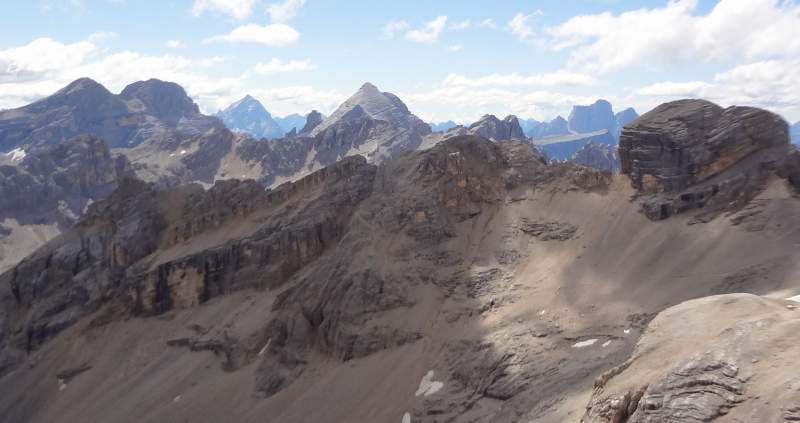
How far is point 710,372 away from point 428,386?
38.1 m

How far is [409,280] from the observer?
6988cm

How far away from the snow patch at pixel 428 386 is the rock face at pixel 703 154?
26.9 metres

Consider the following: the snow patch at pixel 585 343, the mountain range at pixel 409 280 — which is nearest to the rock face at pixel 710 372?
the mountain range at pixel 409 280

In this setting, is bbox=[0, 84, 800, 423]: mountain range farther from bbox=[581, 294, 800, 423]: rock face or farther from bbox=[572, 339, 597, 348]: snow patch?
bbox=[581, 294, 800, 423]: rock face

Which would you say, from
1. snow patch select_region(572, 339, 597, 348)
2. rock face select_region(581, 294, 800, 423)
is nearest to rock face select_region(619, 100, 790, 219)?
snow patch select_region(572, 339, 597, 348)

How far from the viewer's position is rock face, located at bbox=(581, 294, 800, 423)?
19.0m

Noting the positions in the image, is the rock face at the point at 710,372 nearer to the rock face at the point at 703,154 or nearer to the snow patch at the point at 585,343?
the snow patch at the point at 585,343

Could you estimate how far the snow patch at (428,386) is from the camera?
5575 cm

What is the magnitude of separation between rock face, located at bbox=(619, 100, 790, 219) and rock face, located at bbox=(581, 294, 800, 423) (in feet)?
129

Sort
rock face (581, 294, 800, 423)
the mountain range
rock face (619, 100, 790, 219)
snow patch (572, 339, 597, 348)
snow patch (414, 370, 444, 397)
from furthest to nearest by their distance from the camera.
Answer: rock face (619, 100, 790, 219) < snow patch (414, 370, 444, 397) < the mountain range < snow patch (572, 339, 597, 348) < rock face (581, 294, 800, 423)

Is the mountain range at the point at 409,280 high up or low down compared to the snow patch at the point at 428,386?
up

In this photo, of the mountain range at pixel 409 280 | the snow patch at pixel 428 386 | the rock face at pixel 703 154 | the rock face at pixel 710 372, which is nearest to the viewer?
the rock face at pixel 710 372

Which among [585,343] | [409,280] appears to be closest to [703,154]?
[585,343]

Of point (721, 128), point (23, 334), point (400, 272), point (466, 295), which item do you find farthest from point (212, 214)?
point (721, 128)
